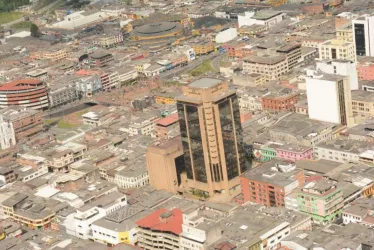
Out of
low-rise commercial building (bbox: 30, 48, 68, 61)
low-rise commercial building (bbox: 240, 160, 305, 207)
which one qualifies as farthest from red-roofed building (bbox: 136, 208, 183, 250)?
low-rise commercial building (bbox: 30, 48, 68, 61)

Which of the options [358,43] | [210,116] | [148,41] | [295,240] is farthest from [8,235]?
[148,41]

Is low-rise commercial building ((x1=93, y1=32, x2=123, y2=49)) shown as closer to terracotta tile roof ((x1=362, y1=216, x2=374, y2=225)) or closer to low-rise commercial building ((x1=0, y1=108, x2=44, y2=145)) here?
low-rise commercial building ((x1=0, y1=108, x2=44, y2=145))

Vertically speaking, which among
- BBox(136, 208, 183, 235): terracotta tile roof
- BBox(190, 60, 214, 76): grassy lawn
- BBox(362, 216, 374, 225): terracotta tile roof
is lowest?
BBox(190, 60, 214, 76): grassy lawn

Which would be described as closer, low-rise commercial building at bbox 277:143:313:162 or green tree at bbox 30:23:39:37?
low-rise commercial building at bbox 277:143:313:162

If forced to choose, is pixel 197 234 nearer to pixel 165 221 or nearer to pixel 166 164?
pixel 165 221

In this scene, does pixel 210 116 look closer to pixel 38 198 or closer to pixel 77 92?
pixel 38 198

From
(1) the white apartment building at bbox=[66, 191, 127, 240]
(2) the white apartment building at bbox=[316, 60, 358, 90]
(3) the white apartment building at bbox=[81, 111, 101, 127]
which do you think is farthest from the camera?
(3) the white apartment building at bbox=[81, 111, 101, 127]

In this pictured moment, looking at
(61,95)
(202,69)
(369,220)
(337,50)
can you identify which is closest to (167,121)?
(61,95)
